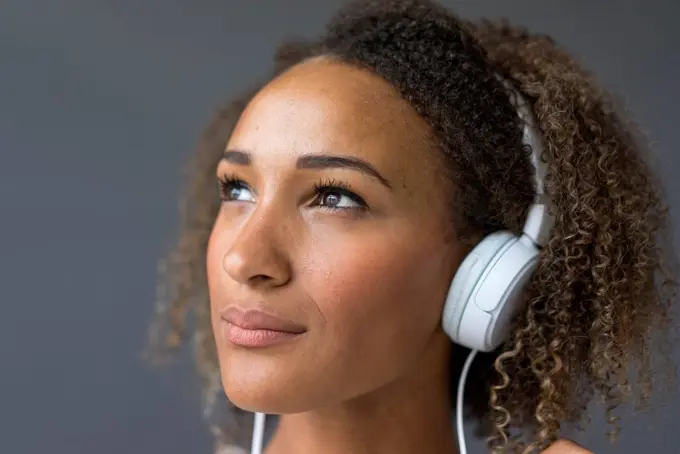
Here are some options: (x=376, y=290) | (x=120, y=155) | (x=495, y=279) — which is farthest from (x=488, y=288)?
(x=120, y=155)

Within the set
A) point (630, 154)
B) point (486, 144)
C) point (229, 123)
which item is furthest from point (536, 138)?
point (229, 123)

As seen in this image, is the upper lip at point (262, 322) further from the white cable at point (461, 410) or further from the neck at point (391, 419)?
the white cable at point (461, 410)

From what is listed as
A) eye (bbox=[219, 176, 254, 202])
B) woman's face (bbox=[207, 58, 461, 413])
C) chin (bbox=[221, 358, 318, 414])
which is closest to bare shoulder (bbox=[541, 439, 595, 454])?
woman's face (bbox=[207, 58, 461, 413])

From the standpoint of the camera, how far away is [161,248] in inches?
89.0

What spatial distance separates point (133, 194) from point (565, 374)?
1153 mm

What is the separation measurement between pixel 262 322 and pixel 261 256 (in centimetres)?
11

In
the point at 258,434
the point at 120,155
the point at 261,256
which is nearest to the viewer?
the point at 261,256

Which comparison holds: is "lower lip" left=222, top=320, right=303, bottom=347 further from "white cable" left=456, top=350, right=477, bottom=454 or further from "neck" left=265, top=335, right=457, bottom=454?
"white cable" left=456, top=350, right=477, bottom=454

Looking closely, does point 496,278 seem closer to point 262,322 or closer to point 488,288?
point 488,288

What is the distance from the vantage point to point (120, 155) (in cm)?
224

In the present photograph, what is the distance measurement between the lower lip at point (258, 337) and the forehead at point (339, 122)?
0.28 meters

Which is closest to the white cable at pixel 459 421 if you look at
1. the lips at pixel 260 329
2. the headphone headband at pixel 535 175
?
the headphone headband at pixel 535 175

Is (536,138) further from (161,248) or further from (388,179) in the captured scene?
(161,248)

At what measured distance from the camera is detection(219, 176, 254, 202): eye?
1618mm
